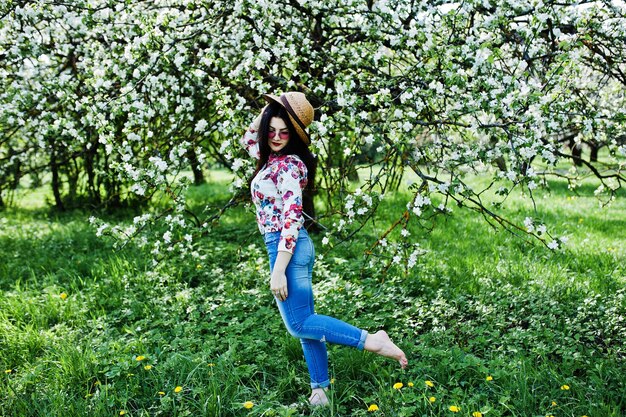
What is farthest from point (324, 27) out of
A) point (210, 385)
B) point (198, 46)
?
point (210, 385)

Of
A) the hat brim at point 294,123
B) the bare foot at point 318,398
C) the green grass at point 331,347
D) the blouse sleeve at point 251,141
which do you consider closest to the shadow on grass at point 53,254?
the green grass at point 331,347

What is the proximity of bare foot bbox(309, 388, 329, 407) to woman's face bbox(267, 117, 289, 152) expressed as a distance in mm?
1369

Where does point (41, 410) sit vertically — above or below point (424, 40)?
below

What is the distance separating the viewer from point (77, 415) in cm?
282

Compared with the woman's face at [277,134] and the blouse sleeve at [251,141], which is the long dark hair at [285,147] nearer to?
the woman's face at [277,134]

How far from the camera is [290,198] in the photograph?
2584mm

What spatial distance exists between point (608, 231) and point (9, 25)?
7.16 meters

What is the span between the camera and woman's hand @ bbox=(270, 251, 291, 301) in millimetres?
2559

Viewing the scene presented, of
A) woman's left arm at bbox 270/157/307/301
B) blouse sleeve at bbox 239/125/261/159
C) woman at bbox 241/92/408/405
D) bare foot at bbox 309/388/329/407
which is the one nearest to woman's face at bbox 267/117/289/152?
woman at bbox 241/92/408/405

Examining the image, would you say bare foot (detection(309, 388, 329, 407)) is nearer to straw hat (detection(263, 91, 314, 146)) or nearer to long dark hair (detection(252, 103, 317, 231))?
long dark hair (detection(252, 103, 317, 231))

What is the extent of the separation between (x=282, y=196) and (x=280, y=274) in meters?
0.40

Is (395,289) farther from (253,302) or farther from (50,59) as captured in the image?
(50,59)

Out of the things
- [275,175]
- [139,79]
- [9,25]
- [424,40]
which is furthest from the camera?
[9,25]

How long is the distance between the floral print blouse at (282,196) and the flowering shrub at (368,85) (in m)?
0.51
